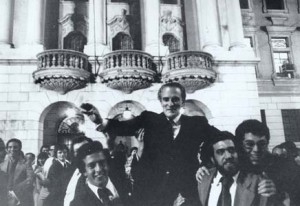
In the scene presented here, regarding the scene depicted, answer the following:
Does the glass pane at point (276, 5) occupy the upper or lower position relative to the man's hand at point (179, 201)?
upper

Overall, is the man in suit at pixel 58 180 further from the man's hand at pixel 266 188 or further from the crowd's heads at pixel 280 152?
the crowd's heads at pixel 280 152

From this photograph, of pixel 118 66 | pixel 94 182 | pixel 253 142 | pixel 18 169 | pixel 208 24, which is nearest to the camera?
pixel 94 182

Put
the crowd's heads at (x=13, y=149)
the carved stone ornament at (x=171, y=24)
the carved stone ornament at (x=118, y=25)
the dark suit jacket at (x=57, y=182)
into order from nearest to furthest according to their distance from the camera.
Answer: the dark suit jacket at (x=57, y=182)
the crowd's heads at (x=13, y=149)
the carved stone ornament at (x=118, y=25)
the carved stone ornament at (x=171, y=24)

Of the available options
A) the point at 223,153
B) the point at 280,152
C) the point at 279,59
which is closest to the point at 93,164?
the point at 223,153

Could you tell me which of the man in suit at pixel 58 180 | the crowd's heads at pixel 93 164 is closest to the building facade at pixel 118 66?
the man in suit at pixel 58 180

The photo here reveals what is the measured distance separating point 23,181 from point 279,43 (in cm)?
1421

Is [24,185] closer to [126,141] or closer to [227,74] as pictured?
[126,141]

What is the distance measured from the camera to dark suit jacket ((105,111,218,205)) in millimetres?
4297

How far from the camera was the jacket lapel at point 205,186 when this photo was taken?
4012 millimetres

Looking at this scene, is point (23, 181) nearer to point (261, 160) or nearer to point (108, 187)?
point (108, 187)

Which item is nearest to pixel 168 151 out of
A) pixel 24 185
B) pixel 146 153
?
pixel 146 153

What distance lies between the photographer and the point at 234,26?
42.0 ft

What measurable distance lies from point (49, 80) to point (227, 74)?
6.50 m

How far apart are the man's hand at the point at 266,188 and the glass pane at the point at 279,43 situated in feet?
44.0
